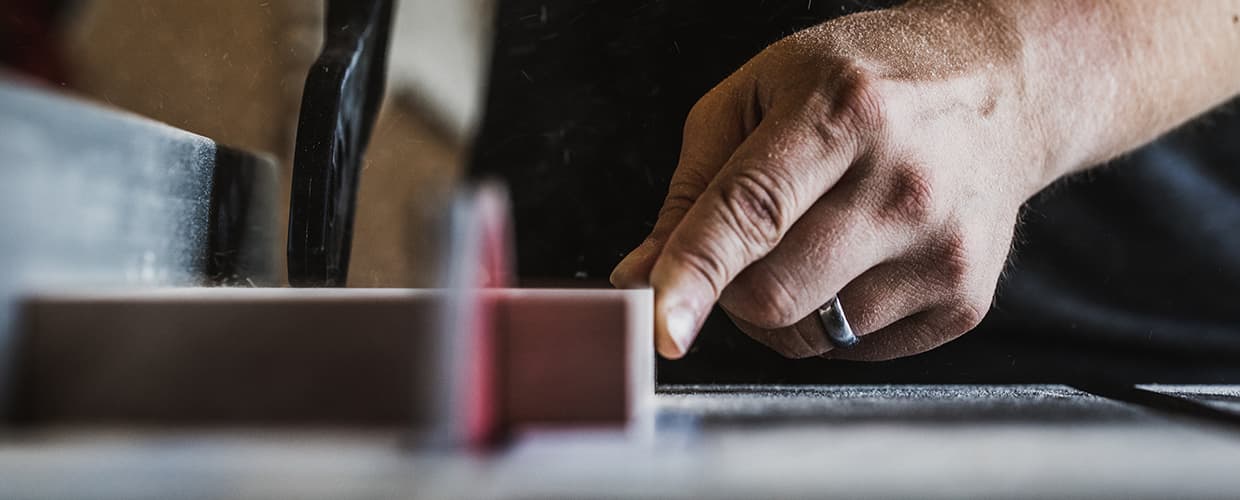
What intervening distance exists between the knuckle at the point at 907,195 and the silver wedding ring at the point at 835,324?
0.18 feet

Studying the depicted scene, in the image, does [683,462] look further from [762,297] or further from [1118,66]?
[1118,66]

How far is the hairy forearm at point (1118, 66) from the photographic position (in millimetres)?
502

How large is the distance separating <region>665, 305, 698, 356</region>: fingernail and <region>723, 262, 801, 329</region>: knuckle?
0.07 m

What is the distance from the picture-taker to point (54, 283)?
26 centimetres

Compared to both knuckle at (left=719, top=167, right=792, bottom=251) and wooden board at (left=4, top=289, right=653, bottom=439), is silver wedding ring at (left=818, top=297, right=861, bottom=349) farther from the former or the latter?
wooden board at (left=4, top=289, right=653, bottom=439)

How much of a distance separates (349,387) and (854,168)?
0.25 meters

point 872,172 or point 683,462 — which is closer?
point 683,462

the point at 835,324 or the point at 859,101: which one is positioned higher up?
the point at 859,101

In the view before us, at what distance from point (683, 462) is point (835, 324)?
266 millimetres

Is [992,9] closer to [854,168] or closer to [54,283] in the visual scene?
[854,168]

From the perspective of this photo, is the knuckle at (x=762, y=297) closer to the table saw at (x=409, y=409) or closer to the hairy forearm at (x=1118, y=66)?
the table saw at (x=409, y=409)

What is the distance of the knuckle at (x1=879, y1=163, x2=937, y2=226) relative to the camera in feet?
Answer: 1.37

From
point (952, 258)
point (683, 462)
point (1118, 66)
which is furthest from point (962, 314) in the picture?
point (683, 462)

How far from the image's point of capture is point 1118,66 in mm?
531
